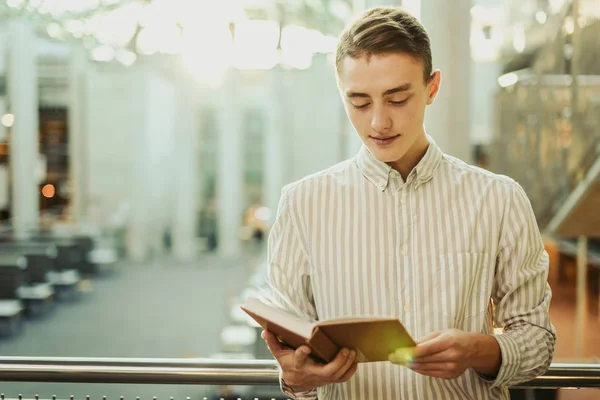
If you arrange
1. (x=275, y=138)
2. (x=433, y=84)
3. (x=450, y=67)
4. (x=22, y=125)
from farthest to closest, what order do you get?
1. (x=275, y=138)
2. (x=22, y=125)
3. (x=450, y=67)
4. (x=433, y=84)

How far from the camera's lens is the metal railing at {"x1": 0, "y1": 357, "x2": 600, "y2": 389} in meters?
1.92

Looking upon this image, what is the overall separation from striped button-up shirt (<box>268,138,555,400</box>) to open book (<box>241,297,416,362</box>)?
0.21m

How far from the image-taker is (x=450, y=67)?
3.69m

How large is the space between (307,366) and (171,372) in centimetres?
85

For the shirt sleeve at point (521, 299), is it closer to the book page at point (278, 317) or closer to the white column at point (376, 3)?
the book page at point (278, 317)

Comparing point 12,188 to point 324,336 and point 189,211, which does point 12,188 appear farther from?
point 324,336


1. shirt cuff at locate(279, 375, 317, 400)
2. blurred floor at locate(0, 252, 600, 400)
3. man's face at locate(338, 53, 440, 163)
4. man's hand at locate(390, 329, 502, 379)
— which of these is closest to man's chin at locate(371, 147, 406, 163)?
man's face at locate(338, 53, 440, 163)

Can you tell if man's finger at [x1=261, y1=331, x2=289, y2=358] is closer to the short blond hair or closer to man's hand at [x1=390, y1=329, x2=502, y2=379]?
man's hand at [x1=390, y1=329, x2=502, y2=379]

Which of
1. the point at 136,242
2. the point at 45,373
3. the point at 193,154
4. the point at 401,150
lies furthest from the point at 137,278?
the point at 401,150

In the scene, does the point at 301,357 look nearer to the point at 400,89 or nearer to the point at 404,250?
the point at 404,250

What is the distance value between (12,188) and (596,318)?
12.3 m

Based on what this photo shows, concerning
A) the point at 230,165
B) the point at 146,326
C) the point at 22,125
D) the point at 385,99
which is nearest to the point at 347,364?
the point at 385,99

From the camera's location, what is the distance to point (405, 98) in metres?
1.39

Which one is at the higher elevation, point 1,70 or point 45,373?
point 1,70
